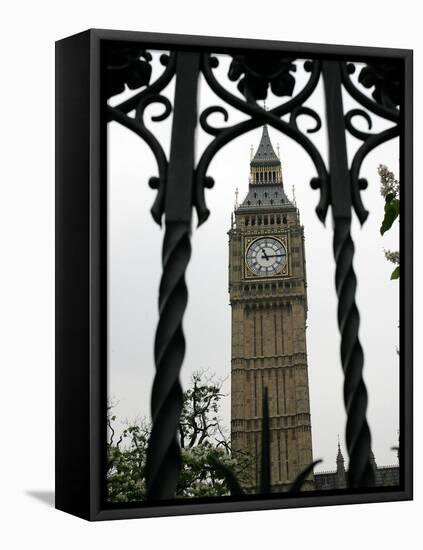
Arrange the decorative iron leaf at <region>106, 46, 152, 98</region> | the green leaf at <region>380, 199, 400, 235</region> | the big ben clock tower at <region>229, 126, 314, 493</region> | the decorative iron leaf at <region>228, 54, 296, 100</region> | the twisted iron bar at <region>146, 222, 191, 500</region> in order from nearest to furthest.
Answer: the decorative iron leaf at <region>106, 46, 152, 98</region> → the twisted iron bar at <region>146, 222, 191, 500</region> → the decorative iron leaf at <region>228, 54, 296, 100</region> → the big ben clock tower at <region>229, 126, 314, 493</region> → the green leaf at <region>380, 199, 400, 235</region>

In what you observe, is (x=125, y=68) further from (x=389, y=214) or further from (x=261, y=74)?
(x=389, y=214)

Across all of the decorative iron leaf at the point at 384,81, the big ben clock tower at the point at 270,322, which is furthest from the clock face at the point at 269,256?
the decorative iron leaf at the point at 384,81

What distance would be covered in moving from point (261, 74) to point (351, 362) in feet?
5.53

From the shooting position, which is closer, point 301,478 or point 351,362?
point 301,478

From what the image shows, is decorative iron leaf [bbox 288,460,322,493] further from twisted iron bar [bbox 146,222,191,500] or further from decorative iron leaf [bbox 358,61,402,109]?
decorative iron leaf [bbox 358,61,402,109]

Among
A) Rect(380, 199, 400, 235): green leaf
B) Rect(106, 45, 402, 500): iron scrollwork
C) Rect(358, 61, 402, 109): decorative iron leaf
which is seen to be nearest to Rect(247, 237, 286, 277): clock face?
Rect(106, 45, 402, 500): iron scrollwork

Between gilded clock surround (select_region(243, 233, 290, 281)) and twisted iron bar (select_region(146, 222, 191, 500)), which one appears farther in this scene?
gilded clock surround (select_region(243, 233, 290, 281))

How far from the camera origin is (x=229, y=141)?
10.0 metres

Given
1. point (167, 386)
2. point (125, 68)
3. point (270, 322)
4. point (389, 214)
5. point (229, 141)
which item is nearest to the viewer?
point (125, 68)

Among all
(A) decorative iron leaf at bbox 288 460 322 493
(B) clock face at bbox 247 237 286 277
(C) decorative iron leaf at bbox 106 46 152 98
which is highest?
(C) decorative iron leaf at bbox 106 46 152 98

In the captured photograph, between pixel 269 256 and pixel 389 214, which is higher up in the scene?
pixel 389 214

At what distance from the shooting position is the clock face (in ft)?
33.5

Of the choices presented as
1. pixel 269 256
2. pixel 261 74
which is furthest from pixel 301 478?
pixel 261 74

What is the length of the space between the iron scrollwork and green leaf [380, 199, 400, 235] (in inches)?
6.8
